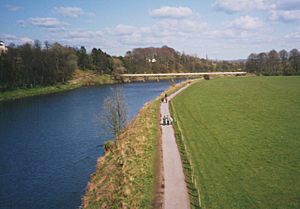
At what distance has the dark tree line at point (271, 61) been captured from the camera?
133 metres

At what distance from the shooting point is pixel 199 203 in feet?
54.6

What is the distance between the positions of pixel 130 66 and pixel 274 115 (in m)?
115

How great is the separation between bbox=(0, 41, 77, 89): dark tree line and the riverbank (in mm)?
64754

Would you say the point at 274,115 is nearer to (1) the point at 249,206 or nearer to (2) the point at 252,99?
(2) the point at 252,99

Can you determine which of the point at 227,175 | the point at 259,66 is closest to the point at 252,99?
the point at 227,175

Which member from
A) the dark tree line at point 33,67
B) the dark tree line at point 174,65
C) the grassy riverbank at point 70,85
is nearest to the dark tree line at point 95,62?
the grassy riverbank at point 70,85

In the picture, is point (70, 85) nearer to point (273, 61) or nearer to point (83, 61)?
point (83, 61)

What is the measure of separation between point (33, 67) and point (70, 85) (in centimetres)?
1540

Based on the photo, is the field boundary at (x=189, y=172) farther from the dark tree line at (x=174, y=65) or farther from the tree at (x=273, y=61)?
the dark tree line at (x=174, y=65)

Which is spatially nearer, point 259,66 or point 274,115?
point 274,115

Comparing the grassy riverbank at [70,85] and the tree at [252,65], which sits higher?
the tree at [252,65]

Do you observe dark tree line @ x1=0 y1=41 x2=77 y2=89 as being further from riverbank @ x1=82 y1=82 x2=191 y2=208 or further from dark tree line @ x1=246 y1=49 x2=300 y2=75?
dark tree line @ x1=246 y1=49 x2=300 y2=75

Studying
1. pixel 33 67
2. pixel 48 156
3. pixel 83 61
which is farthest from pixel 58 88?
pixel 48 156

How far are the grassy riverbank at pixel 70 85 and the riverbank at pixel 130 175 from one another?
58.5 m
